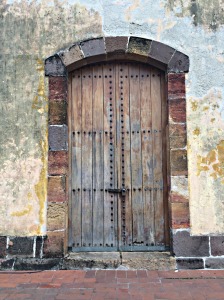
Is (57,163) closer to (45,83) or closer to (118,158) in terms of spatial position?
(118,158)

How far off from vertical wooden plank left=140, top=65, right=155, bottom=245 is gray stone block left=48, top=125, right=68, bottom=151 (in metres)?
1.05

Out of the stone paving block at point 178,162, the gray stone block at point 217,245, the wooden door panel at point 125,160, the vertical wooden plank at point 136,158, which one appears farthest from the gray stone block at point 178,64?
the gray stone block at point 217,245

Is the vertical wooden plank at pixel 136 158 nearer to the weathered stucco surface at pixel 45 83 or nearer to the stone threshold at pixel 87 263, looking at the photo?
the stone threshold at pixel 87 263

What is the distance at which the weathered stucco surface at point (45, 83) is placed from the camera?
463cm

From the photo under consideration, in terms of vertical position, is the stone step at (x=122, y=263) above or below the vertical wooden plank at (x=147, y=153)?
below

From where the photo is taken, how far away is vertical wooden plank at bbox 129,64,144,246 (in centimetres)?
481

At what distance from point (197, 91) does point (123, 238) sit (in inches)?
84.1

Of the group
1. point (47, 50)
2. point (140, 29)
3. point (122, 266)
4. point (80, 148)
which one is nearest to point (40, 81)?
point (47, 50)

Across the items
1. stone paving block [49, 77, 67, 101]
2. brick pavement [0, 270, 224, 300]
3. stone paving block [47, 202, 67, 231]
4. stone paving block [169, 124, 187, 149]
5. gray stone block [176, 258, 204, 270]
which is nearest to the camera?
brick pavement [0, 270, 224, 300]

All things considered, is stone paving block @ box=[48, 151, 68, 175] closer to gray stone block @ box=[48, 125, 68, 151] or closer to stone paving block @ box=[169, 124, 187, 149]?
gray stone block @ box=[48, 125, 68, 151]

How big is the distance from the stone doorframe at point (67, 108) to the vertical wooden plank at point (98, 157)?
332mm

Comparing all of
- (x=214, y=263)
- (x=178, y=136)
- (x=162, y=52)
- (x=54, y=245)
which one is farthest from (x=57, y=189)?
(x=162, y=52)

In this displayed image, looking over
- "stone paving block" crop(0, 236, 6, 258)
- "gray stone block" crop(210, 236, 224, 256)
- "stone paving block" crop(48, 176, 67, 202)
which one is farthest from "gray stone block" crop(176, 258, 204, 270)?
"stone paving block" crop(0, 236, 6, 258)

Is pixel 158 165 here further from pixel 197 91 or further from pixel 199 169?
pixel 197 91
